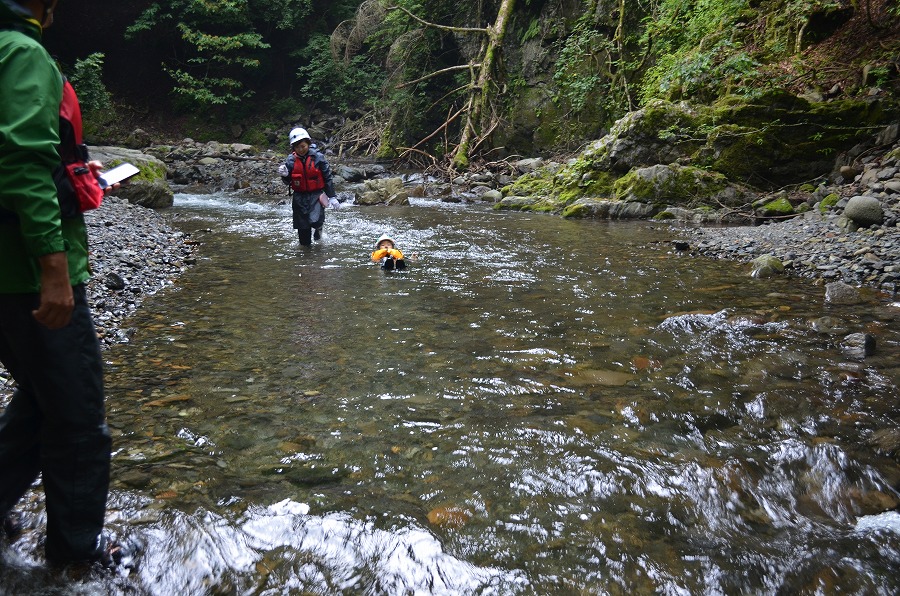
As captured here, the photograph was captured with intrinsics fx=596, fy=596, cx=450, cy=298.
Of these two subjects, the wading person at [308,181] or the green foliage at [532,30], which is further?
the green foliage at [532,30]

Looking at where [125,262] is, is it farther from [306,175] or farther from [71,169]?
[71,169]

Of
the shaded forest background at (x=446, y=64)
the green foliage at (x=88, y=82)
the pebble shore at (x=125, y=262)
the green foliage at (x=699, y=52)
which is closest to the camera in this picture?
the pebble shore at (x=125, y=262)

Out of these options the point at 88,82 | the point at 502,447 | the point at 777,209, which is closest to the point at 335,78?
the point at 88,82

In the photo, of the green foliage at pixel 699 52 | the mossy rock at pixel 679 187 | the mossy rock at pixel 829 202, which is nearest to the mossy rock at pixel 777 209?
the mossy rock at pixel 829 202

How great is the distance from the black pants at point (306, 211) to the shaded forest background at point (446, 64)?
805 cm

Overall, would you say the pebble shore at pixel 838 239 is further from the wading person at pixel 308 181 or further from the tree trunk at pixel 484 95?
the tree trunk at pixel 484 95

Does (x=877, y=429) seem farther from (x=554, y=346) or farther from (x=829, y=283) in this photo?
(x=829, y=283)

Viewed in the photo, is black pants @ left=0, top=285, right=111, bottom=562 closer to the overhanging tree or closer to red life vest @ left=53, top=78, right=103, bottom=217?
red life vest @ left=53, top=78, right=103, bottom=217

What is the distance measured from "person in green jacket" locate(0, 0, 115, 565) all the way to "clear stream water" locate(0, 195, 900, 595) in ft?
0.81

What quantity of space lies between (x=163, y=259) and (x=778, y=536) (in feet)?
24.0

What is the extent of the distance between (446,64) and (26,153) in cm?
2514

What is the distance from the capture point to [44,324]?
1799mm

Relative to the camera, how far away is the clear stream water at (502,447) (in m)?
2.17

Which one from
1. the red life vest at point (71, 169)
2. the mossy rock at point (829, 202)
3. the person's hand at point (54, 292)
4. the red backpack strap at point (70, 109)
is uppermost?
the red backpack strap at point (70, 109)
